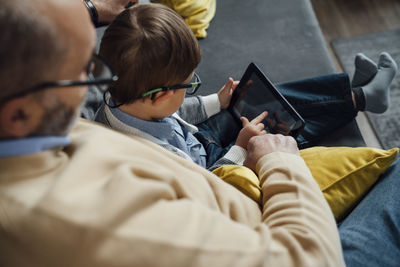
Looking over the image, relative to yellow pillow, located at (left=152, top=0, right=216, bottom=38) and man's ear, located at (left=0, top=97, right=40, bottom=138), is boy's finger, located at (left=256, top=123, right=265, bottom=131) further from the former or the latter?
man's ear, located at (left=0, top=97, right=40, bottom=138)

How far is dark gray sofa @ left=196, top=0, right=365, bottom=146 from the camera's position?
4.58ft

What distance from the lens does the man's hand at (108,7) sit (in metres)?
1.35

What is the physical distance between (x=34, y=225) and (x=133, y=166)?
0.57 feet

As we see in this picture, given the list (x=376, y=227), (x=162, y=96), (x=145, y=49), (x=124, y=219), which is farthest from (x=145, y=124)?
(x=376, y=227)

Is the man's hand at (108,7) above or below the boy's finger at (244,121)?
above

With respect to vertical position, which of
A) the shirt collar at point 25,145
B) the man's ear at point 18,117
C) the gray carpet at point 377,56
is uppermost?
the man's ear at point 18,117

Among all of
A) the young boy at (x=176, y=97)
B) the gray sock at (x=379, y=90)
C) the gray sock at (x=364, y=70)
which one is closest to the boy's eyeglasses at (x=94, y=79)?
the young boy at (x=176, y=97)

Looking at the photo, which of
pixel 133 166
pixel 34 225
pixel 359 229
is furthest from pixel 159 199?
pixel 359 229

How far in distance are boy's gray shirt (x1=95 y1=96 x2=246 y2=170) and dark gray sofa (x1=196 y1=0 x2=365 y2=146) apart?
15 centimetres

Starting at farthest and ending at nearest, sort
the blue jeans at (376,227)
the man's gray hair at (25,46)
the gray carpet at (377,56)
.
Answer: the gray carpet at (377,56)
the blue jeans at (376,227)
the man's gray hair at (25,46)

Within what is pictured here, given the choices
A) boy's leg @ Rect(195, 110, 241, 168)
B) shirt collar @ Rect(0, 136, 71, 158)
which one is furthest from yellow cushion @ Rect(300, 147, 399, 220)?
shirt collar @ Rect(0, 136, 71, 158)

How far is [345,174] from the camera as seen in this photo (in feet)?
2.94

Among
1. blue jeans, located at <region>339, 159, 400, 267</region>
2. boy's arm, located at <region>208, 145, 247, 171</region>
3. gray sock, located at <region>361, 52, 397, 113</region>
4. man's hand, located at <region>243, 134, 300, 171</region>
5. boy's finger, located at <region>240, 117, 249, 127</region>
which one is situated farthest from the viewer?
gray sock, located at <region>361, 52, 397, 113</region>

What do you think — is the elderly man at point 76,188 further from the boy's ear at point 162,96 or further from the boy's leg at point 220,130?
the boy's leg at point 220,130
